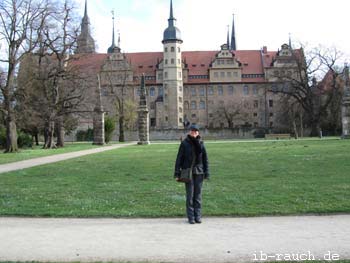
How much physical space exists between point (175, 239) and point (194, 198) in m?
1.65

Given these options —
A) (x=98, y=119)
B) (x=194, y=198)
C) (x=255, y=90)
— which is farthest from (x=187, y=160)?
(x=255, y=90)

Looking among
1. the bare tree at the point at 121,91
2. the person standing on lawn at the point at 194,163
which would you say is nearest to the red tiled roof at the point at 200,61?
the bare tree at the point at 121,91

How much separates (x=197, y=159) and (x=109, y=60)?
91.7m

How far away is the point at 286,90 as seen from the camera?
68.0m

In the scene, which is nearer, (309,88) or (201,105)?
(309,88)

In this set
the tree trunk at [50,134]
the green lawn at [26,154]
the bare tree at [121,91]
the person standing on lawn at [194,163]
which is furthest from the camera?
the bare tree at [121,91]

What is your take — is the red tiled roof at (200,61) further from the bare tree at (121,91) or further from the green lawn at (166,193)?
the green lawn at (166,193)

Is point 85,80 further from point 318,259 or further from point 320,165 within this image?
point 318,259

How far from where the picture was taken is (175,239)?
23.9 ft

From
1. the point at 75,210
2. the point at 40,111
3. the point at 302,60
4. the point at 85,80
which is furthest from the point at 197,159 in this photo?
the point at 302,60

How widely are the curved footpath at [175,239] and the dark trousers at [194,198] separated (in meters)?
0.22

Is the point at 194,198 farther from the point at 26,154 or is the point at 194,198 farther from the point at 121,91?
the point at 121,91

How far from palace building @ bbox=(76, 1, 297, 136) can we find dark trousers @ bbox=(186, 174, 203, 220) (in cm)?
8807

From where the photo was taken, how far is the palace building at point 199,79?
325ft
